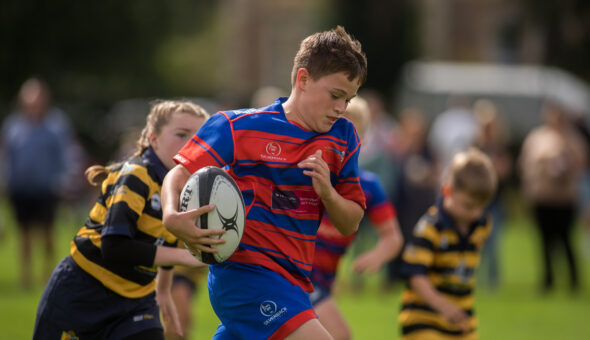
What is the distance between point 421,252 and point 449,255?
0.22 metres

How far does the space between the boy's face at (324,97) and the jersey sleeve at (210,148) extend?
0.38 meters

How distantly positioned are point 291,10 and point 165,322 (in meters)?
41.7

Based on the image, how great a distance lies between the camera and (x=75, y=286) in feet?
14.1

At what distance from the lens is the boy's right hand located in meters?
3.34

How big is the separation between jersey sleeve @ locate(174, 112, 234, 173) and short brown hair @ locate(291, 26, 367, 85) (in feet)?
1.52

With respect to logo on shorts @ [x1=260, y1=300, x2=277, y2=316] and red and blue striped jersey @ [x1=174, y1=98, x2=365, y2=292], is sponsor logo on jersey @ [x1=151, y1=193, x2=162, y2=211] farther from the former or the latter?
logo on shorts @ [x1=260, y1=300, x2=277, y2=316]

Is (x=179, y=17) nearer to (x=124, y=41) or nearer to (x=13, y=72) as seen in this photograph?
(x=124, y=41)

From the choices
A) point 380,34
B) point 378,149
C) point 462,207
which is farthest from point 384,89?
point 462,207

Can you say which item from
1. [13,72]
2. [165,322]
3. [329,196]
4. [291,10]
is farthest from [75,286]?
[291,10]

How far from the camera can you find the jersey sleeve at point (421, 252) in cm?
521

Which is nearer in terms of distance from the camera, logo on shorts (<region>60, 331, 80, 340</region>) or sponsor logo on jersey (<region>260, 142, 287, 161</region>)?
sponsor logo on jersey (<region>260, 142, 287, 161</region>)

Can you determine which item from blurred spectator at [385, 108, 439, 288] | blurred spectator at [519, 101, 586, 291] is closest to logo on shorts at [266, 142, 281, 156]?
blurred spectator at [385, 108, 439, 288]

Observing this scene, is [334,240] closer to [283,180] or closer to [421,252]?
[421,252]

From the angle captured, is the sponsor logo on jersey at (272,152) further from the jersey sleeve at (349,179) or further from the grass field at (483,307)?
the grass field at (483,307)
